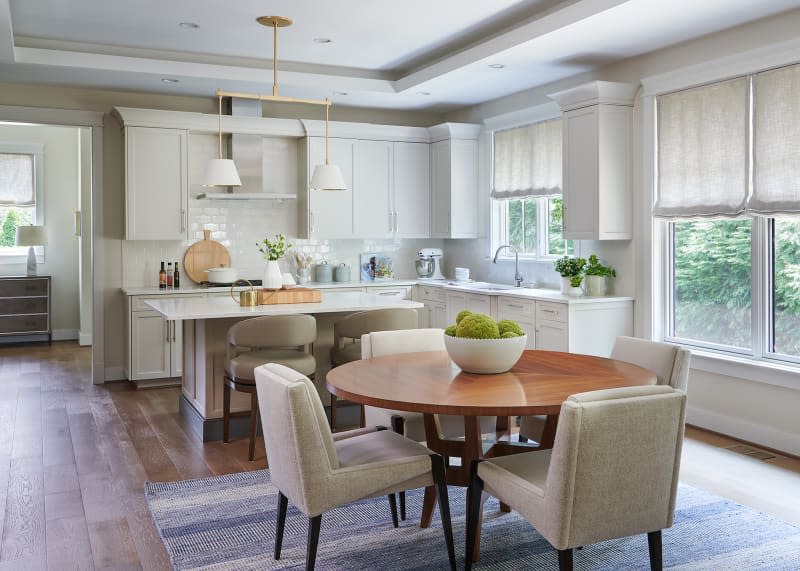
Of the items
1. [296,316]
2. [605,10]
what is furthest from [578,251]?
[296,316]

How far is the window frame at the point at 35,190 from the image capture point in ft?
30.2

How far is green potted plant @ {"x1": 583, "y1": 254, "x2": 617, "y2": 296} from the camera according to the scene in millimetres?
5574

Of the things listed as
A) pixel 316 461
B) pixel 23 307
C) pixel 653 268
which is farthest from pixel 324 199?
pixel 316 461

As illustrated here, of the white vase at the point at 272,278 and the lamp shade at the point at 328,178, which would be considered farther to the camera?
the white vase at the point at 272,278

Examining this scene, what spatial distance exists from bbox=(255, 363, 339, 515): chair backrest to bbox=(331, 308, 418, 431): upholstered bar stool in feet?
6.31

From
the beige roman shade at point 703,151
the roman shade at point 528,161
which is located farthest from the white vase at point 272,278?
the beige roman shade at point 703,151

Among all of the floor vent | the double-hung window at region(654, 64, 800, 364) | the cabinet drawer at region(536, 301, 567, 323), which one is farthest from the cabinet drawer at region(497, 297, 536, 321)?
the floor vent

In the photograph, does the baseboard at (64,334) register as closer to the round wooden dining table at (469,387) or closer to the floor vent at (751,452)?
the round wooden dining table at (469,387)

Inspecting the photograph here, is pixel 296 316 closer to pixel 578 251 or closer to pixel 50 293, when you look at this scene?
pixel 578 251

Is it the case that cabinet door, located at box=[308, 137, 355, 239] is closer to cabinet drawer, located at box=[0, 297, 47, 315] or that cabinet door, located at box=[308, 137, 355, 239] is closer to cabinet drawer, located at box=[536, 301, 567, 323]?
cabinet drawer, located at box=[536, 301, 567, 323]

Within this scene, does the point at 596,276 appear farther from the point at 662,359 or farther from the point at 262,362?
the point at 262,362

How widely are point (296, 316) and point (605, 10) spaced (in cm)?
245

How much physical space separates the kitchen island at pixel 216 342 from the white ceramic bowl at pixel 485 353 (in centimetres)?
185

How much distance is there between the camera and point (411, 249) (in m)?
7.95
